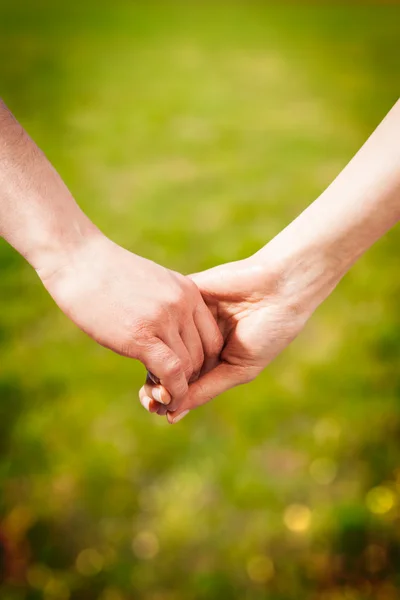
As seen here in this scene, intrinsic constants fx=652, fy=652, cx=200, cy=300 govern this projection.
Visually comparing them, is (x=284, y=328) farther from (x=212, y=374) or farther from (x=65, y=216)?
(x=65, y=216)

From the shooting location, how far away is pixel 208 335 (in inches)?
40.8

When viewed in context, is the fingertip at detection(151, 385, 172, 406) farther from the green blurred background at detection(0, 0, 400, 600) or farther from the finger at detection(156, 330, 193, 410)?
the green blurred background at detection(0, 0, 400, 600)

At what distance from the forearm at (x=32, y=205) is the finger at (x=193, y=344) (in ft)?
0.69

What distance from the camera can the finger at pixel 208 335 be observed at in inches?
40.0

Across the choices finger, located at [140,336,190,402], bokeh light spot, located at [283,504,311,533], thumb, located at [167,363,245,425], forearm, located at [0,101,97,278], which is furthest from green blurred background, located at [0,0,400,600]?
forearm, located at [0,101,97,278]

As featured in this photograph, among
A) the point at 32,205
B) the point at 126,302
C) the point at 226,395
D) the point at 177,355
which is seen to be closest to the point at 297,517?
the point at 226,395

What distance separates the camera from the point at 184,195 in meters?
2.14

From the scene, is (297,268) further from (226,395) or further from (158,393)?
(226,395)

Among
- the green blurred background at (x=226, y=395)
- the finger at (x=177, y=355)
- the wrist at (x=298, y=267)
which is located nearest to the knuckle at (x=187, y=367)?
the finger at (x=177, y=355)

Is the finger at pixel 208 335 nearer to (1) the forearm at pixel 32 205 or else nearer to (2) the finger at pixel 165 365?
(2) the finger at pixel 165 365

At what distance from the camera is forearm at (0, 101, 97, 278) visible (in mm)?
912

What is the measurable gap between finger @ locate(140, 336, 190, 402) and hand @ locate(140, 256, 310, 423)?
8 cm

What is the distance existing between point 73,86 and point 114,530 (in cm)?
156

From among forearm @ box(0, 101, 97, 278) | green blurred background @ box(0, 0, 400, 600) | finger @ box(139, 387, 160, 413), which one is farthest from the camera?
green blurred background @ box(0, 0, 400, 600)
